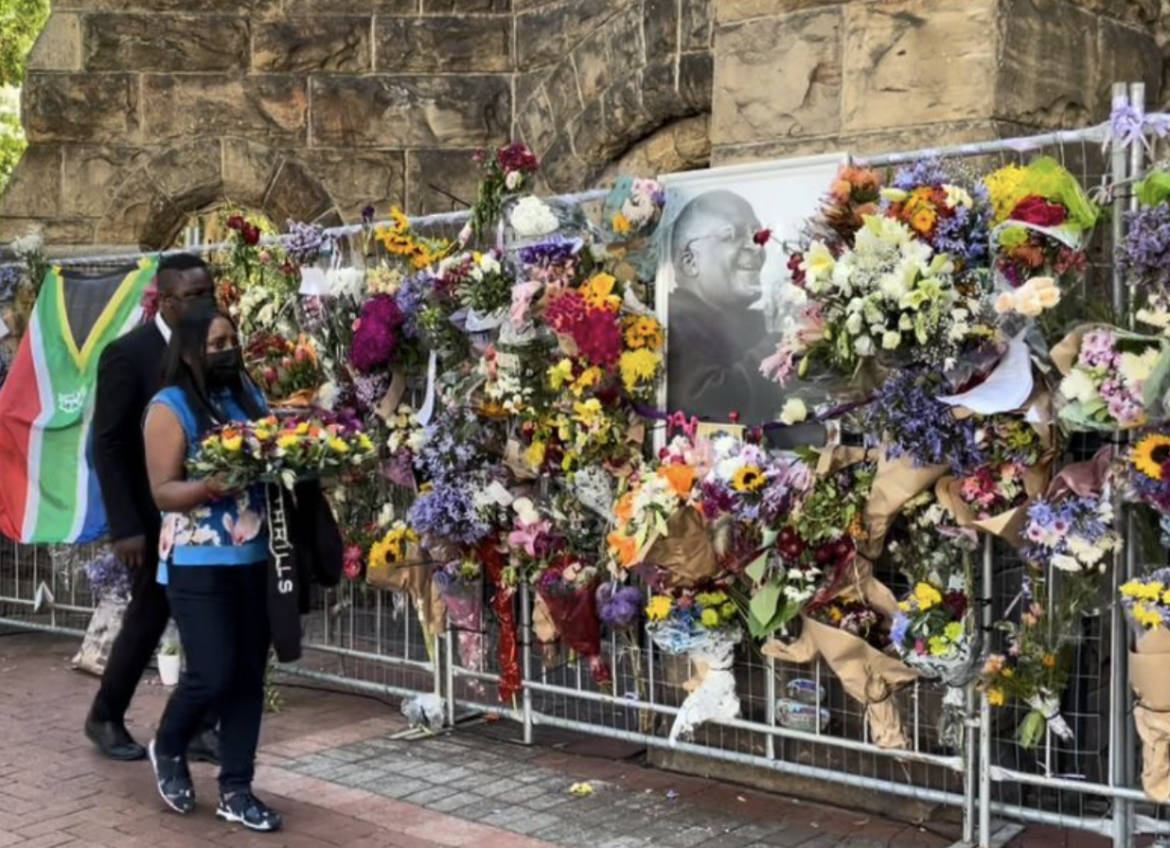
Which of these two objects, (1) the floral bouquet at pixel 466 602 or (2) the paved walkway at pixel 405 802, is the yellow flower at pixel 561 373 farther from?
(2) the paved walkway at pixel 405 802

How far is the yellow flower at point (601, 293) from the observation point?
219 inches

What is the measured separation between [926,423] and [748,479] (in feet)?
2.43

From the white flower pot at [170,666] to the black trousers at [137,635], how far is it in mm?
993

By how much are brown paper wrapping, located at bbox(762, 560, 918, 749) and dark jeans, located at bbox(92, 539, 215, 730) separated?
9.00ft

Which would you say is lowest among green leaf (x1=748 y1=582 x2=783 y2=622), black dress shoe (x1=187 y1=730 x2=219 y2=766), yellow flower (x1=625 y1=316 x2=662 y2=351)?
black dress shoe (x1=187 y1=730 x2=219 y2=766)

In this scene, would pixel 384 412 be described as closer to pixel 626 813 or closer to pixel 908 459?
pixel 626 813

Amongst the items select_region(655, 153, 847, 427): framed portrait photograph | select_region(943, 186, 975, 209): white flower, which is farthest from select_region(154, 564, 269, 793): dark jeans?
select_region(943, 186, 975, 209): white flower

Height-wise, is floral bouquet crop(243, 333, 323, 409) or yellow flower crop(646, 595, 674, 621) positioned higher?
floral bouquet crop(243, 333, 323, 409)

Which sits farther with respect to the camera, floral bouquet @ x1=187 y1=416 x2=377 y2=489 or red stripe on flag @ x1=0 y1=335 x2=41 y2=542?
red stripe on flag @ x1=0 y1=335 x2=41 y2=542

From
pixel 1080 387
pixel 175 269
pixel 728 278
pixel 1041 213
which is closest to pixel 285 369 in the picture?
pixel 175 269

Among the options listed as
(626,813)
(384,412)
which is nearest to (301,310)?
(384,412)

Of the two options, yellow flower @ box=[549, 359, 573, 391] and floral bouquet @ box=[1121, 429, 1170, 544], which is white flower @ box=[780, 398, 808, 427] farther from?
floral bouquet @ box=[1121, 429, 1170, 544]

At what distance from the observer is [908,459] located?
15.6ft

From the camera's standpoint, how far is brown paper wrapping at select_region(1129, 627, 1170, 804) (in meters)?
4.32
